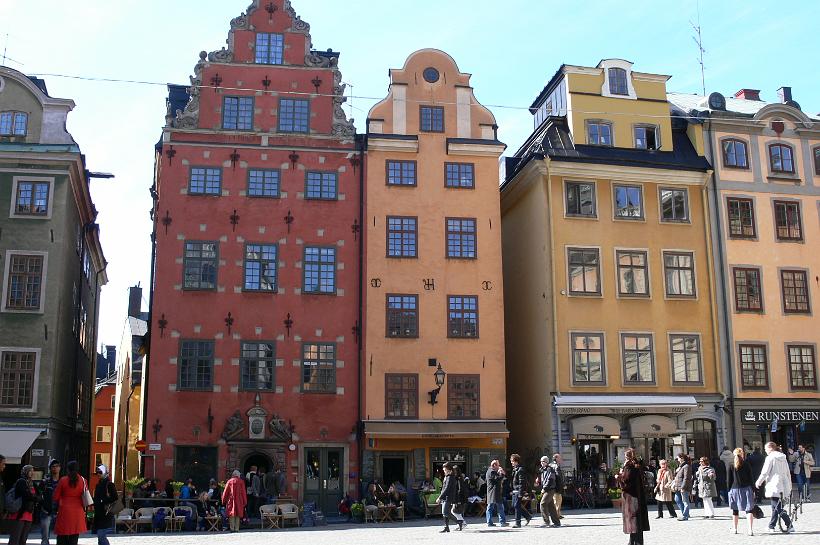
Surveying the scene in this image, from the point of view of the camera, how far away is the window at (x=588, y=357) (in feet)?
107

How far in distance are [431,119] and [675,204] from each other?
32.8 feet

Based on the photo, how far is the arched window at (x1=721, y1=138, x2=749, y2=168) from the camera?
35906 millimetres

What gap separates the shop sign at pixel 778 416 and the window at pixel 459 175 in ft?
43.0

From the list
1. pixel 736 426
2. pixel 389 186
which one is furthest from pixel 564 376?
pixel 389 186

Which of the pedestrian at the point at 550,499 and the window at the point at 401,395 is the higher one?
the window at the point at 401,395

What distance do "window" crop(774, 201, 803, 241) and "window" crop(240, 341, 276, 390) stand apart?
20.1 metres

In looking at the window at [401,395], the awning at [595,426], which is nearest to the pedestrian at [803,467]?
the awning at [595,426]

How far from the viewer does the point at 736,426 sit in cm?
3322

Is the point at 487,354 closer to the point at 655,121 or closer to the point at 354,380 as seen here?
the point at 354,380

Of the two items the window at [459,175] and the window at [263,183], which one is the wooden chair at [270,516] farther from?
the window at [459,175]

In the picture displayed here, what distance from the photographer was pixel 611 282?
111 ft

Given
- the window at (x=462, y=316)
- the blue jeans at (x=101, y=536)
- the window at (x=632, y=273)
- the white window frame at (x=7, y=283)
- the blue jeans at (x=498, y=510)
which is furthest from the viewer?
the window at (x=632, y=273)

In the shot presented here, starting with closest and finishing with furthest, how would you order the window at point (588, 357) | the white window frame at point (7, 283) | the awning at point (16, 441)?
1. the awning at point (16, 441)
2. the white window frame at point (7, 283)
3. the window at point (588, 357)

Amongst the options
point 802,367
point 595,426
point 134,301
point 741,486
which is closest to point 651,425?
point 595,426
